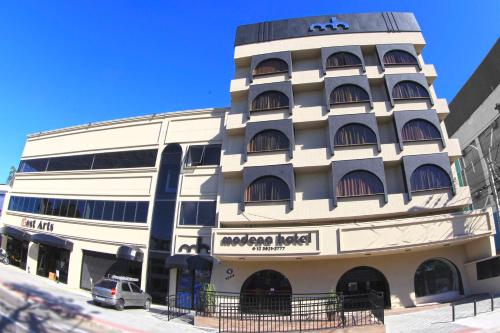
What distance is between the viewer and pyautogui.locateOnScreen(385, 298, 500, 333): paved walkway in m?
12.3

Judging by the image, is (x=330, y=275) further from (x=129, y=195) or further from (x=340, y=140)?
(x=129, y=195)

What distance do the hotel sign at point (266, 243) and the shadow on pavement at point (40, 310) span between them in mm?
7736

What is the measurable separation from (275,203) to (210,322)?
8.28 metres

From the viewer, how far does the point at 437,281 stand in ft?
64.8

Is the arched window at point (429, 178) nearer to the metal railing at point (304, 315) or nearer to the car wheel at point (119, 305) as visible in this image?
the metal railing at point (304, 315)

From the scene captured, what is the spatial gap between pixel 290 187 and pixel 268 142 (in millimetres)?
3544

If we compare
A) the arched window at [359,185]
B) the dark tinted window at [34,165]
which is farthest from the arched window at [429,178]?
the dark tinted window at [34,165]

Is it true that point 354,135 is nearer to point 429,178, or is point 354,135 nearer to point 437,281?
point 429,178

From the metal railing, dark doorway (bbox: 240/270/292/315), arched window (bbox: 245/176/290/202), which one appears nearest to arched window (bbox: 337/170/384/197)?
arched window (bbox: 245/176/290/202)

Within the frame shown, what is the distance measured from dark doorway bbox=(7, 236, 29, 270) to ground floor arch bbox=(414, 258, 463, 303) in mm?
31229

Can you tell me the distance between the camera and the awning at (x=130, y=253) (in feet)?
73.9

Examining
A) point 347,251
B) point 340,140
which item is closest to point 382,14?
point 340,140

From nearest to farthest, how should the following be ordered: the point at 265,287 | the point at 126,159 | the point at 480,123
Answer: the point at 265,287, the point at 126,159, the point at 480,123

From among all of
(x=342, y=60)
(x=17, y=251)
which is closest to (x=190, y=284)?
(x=342, y=60)
